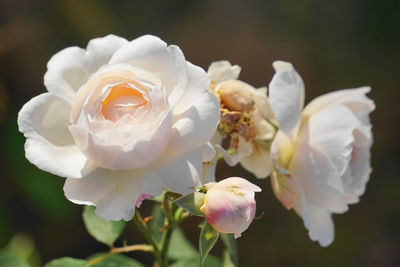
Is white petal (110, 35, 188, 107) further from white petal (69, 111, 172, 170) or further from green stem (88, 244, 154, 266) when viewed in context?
green stem (88, 244, 154, 266)

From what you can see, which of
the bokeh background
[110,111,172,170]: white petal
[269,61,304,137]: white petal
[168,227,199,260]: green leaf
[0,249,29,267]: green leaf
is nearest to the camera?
[110,111,172,170]: white petal

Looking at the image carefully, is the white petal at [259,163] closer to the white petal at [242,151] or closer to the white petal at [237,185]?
the white petal at [242,151]

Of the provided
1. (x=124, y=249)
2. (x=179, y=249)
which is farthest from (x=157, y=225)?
(x=179, y=249)

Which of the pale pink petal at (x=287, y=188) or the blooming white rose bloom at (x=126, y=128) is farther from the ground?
the blooming white rose bloom at (x=126, y=128)

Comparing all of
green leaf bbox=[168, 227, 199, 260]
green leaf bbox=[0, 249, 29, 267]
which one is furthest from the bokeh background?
green leaf bbox=[0, 249, 29, 267]

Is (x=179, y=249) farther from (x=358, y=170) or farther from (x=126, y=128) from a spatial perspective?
(x=126, y=128)

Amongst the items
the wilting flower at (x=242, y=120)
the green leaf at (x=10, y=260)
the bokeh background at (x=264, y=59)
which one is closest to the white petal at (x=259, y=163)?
the wilting flower at (x=242, y=120)
